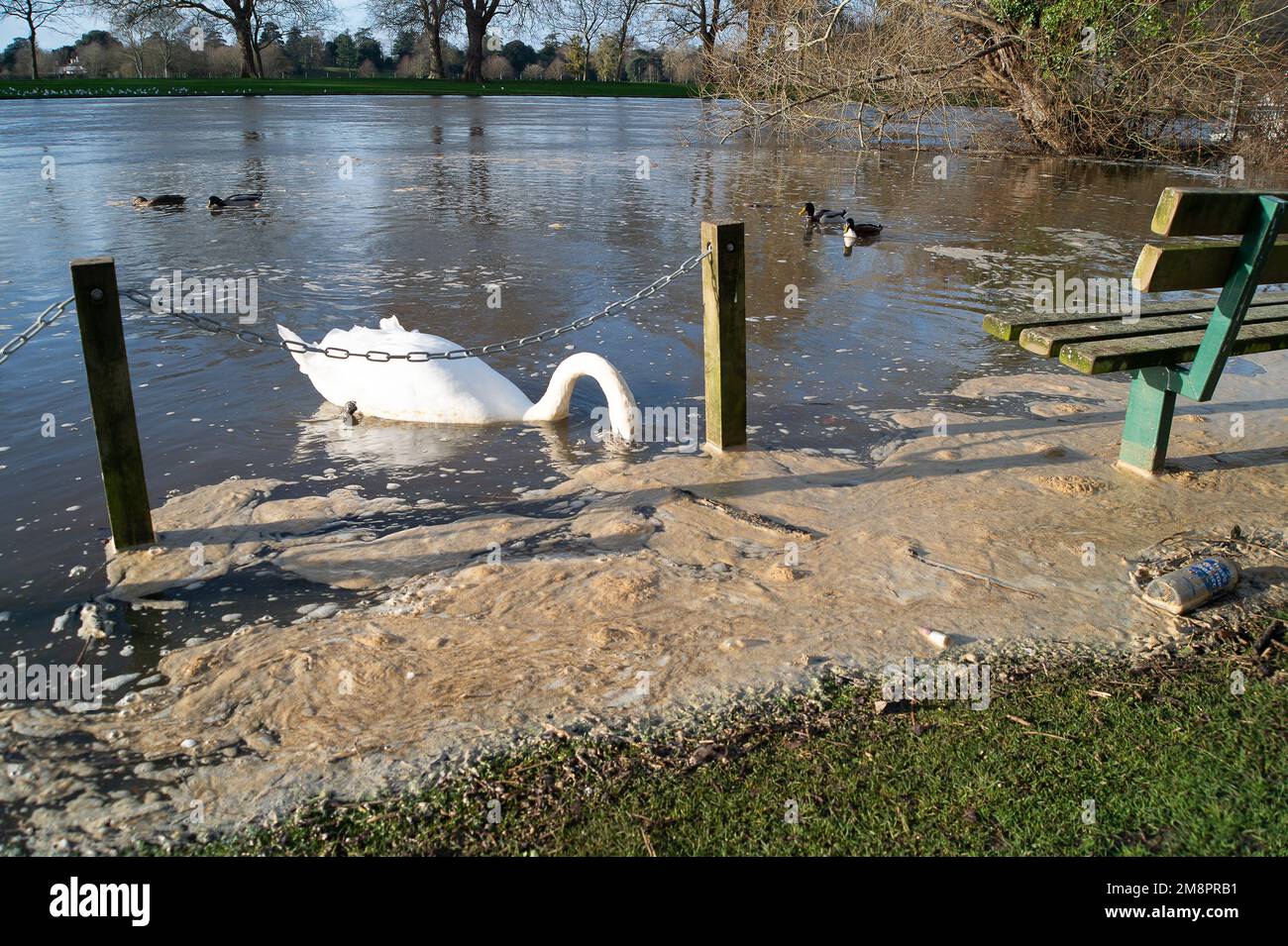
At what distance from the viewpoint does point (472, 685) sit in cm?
370

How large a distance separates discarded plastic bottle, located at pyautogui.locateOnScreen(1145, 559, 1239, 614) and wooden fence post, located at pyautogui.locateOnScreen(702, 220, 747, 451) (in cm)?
260

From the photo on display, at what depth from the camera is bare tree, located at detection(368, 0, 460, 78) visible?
6334 centimetres

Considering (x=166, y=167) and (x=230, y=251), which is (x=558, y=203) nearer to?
(x=230, y=251)

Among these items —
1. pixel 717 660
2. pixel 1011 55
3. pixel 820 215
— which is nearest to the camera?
pixel 717 660

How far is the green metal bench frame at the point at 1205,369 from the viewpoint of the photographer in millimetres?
4621

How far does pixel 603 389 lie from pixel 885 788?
3.93 meters

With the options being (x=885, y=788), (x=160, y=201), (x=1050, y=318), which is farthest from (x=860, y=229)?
(x=885, y=788)

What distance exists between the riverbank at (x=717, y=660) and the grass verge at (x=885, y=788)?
1 cm

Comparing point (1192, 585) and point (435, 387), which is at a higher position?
point (435, 387)

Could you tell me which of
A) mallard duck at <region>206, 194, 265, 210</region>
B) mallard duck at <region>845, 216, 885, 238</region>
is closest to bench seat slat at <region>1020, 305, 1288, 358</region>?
mallard duck at <region>845, 216, 885, 238</region>

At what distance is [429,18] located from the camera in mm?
63594

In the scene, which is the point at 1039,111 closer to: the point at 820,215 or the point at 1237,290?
the point at 820,215

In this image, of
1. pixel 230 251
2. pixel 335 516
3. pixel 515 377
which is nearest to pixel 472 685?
pixel 335 516

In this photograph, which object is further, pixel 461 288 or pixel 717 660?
pixel 461 288
